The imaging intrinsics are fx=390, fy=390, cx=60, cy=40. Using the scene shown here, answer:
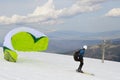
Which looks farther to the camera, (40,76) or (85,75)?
(85,75)

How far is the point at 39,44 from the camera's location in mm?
29750

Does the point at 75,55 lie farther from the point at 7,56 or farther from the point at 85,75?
the point at 7,56

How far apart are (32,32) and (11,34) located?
1625 mm

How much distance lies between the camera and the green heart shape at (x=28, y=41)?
2969cm

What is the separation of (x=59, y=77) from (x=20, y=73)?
225 cm

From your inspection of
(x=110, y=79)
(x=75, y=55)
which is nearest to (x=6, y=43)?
(x=75, y=55)

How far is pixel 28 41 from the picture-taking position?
97.5 ft

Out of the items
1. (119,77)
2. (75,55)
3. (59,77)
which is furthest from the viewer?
(119,77)

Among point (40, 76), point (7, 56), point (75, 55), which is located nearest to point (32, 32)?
point (7, 56)

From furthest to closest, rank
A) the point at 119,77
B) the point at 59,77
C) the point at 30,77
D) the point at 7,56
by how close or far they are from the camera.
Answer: the point at 7,56 → the point at 119,77 → the point at 59,77 → the point at 30,77

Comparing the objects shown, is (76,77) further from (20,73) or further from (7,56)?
(7,56)

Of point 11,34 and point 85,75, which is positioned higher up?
point 11,34

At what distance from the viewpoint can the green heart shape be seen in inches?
1169

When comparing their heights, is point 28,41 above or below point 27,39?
below
